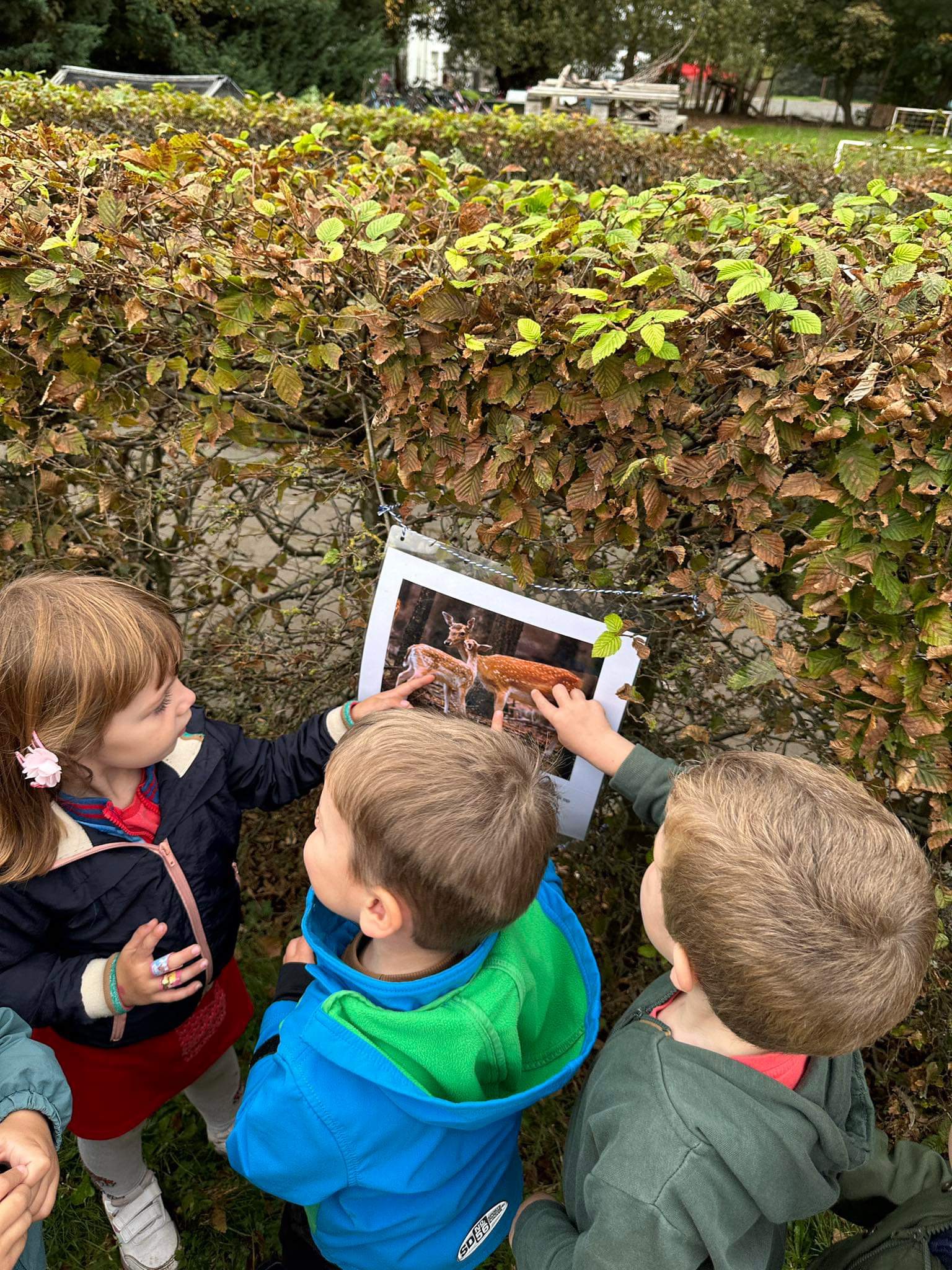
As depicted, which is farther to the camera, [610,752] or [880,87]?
[880,87]

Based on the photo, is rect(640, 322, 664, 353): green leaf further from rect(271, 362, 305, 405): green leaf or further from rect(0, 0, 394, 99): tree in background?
rect(0, 0, 394, 99): tree in background

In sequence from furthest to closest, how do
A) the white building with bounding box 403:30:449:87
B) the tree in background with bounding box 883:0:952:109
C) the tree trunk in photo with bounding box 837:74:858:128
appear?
the tree trunk in photo with bounding box 837:74:858:128, the tree in background with bounding box 883:0:952:109, the white building with bounding box 403:30:449:87

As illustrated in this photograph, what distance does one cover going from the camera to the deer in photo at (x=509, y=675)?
182 cm

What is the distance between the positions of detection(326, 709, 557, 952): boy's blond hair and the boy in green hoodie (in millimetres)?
234

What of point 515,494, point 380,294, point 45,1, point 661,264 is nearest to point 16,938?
point 515,494

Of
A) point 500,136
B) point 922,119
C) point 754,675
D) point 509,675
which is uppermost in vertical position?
point 922,119

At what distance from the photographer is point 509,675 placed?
186 centimetres

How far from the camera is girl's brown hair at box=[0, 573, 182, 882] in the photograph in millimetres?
1570

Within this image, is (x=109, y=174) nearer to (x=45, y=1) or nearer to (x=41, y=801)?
(x=41, y=801)

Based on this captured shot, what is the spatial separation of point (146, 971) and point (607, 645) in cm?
107

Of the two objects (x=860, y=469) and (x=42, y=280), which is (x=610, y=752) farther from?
(x=42, y=280)

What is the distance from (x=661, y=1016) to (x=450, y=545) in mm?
1023

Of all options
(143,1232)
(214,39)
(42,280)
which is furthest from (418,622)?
(214,39)

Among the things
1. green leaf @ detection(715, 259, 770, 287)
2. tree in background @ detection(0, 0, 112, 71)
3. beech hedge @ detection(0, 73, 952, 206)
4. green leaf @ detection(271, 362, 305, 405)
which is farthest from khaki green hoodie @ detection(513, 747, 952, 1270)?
tree in background @ detection(0, 0, 112, 71)
